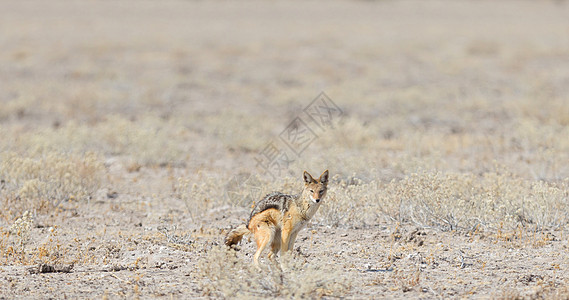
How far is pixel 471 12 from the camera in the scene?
49438 millimetres

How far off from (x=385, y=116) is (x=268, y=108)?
3308mm

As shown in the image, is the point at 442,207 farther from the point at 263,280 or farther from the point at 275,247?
the point at 263,280

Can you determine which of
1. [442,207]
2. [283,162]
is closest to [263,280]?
[442,207]

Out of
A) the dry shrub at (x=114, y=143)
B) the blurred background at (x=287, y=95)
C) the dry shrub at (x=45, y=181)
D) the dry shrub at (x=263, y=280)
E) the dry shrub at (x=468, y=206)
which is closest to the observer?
the dry shrub at (x=263, y=280)

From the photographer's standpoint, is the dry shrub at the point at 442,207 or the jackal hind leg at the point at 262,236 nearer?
the jackal hind leg at the point at 262,236

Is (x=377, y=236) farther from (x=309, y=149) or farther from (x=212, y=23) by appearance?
(x=212, y=23)

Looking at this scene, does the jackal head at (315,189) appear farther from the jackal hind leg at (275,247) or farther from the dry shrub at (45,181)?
the dry shrub at (45,181)

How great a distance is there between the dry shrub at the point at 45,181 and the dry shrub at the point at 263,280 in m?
3.75

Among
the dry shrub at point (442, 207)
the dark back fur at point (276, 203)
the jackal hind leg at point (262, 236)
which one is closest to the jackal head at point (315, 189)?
the dark back fur at point (276, 203)

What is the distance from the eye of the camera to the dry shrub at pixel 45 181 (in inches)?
323

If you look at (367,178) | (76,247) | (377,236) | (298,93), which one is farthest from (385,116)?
(76,247)

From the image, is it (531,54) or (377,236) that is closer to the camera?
(377,236)

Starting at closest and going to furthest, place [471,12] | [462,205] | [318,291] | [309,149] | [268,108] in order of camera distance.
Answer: [318,291], [462,205], [309,149], [268,108], [471,12]

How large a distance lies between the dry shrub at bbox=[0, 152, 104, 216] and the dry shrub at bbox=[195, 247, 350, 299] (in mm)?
3753
